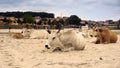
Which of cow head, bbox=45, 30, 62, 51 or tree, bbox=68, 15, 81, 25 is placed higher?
cow head, bbox=45, 30, 62, 51

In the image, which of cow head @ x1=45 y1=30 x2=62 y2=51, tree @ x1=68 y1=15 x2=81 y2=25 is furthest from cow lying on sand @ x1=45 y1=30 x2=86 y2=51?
tree @ x1=68 y1=15 x2=81 y2=25

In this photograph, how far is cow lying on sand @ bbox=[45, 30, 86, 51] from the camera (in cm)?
1296

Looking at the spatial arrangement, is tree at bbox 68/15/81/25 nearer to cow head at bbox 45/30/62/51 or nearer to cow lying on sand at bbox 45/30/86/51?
cow lying on sand at bbox 45/30/86/51

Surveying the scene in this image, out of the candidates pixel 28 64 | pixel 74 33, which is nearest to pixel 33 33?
pixel 74 33

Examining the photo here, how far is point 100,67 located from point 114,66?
38cm

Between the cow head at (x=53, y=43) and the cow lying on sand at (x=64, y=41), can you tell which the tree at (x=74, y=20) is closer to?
the cow lying on sand at (x=64, y=41)

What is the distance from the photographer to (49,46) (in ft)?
42.4

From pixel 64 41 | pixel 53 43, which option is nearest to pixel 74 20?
pixel 64 41

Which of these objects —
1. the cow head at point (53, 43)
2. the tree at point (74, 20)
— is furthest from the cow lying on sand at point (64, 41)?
the tree at point (74, 20)

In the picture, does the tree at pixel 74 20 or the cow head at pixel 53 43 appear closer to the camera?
the cow head at pixel 53 43

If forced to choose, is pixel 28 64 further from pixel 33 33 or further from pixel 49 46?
pixel 33 33

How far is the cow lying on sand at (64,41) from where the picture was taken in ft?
42.5

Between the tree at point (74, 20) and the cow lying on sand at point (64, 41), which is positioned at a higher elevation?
the cow lying on sand at point (64, 41)

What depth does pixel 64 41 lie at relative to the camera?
43.0ft
